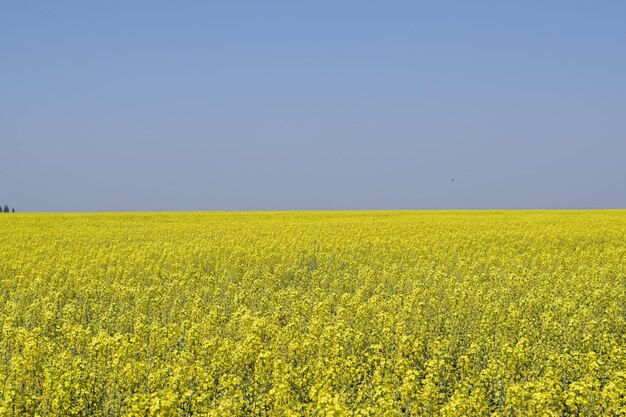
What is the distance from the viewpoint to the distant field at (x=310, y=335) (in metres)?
8.09

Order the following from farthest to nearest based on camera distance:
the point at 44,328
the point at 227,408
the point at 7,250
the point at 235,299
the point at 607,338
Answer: the point at 7,250 < the point at 235,299 < the point at 44,328 < the point at 607,338 < the point at 227,408

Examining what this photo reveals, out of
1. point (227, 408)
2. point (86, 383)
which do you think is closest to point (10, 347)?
point (86, 383)

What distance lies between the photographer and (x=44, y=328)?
13.0 m

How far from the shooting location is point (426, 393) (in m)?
7.74

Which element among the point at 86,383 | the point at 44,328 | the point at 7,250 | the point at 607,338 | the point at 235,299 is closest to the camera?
the point at 86,383

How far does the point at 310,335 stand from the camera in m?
10.6

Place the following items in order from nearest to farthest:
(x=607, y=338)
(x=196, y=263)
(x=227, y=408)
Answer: (x=227, y=408) → (x=607, y=338) → (x=196, y=263)

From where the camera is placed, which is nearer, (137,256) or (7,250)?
(137,256)

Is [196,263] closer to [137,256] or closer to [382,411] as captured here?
[137,256]

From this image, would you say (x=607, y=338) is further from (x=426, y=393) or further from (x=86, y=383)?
(x=86, y=383)

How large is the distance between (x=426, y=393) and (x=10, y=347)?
378 inches

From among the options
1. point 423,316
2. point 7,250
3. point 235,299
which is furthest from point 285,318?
point 7,250

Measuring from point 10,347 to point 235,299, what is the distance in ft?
19.3

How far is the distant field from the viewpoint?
809 centimetres
